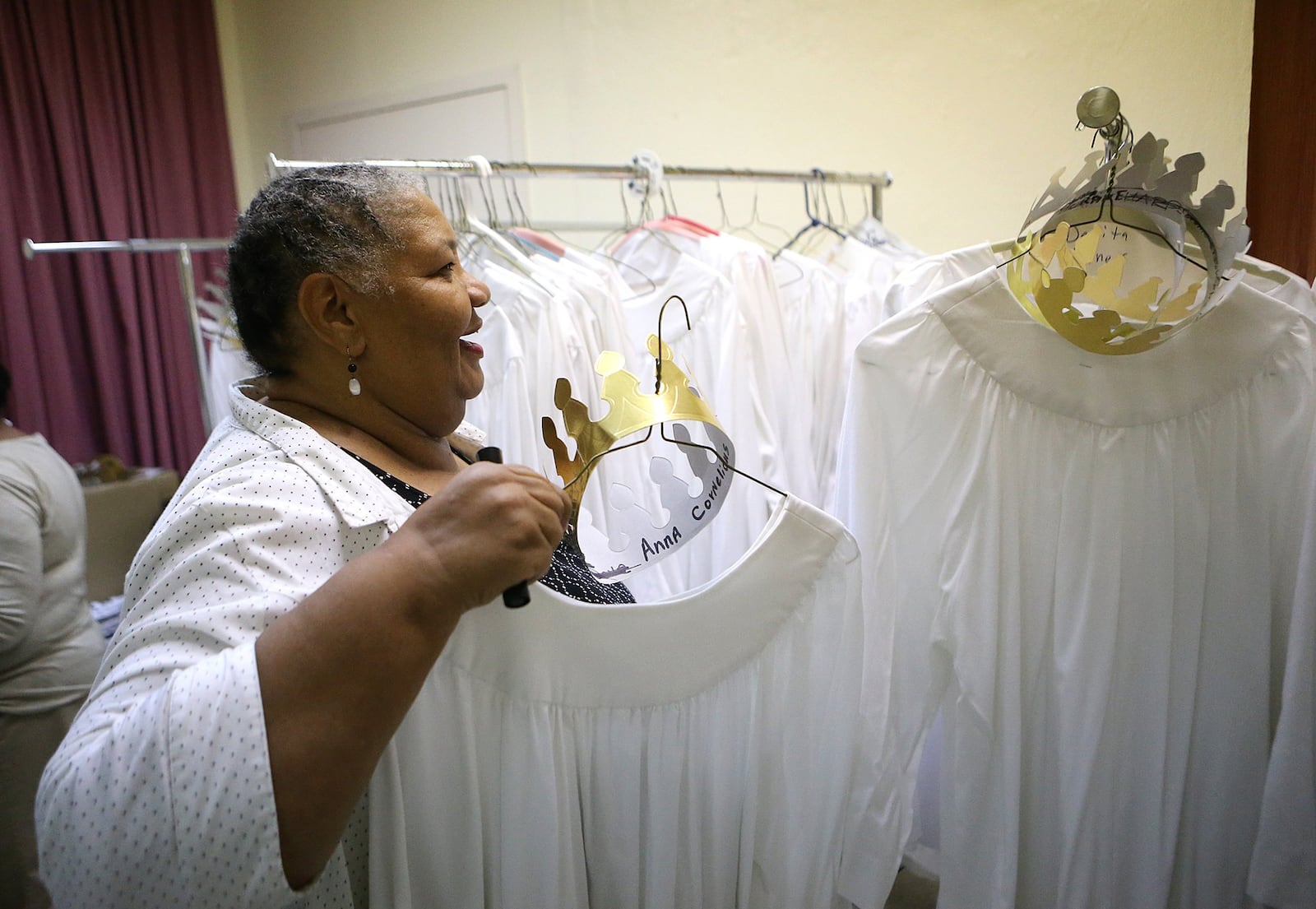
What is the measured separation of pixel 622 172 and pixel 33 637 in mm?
1498

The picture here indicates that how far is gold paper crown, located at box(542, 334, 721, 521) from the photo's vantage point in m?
0.77

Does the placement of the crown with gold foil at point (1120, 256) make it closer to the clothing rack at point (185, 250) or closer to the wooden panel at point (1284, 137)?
the wooden panel at point (1284, 137)

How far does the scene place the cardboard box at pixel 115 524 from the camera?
2.21m

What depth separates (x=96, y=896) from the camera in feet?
1.89

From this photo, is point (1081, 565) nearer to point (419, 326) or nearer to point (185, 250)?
point (419, 326)

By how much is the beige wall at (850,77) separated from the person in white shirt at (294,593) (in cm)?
170

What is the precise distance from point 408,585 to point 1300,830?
1047 mm

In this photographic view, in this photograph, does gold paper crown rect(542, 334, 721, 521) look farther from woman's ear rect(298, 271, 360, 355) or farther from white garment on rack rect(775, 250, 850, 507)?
white garment on rack rect(775, 250, 850, 507)

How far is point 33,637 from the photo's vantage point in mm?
1591

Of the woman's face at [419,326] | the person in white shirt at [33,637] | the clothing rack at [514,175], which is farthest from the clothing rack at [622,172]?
the person in white shirt at [33,637]

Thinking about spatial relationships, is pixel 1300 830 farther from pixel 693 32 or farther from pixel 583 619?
pixel 693 32

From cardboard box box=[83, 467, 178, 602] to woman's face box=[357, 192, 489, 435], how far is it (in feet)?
5.93

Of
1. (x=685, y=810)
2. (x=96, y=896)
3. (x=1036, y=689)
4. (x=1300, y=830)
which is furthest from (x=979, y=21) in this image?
(x=96, y=896)

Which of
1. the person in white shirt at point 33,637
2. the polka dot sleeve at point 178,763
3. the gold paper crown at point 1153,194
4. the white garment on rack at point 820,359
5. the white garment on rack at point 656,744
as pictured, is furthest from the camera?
the white garment on rack at point 820,359
